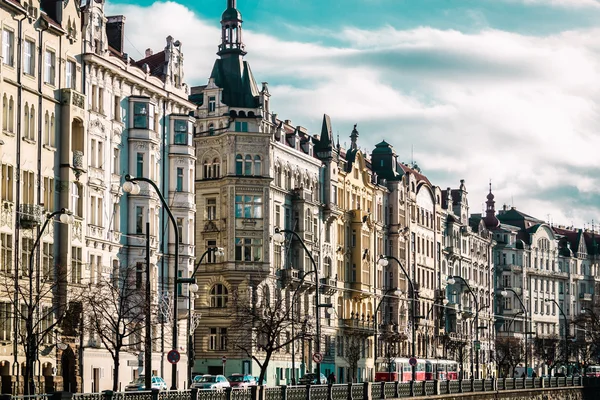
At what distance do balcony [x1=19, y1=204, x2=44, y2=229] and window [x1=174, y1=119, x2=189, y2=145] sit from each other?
18287mm

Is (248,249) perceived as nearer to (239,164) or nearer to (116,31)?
(239,164)

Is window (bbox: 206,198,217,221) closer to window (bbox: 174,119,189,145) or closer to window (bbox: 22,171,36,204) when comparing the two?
window (bbox: 174,119,189,145)

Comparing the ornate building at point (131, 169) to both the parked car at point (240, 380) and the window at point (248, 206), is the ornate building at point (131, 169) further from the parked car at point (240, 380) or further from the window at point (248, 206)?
the window at point (248, 206)

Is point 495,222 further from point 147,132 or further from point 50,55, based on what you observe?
point 50,55

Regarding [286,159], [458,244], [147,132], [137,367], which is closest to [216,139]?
[286,159]

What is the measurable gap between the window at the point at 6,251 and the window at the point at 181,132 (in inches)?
810

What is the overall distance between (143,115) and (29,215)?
15547 mm

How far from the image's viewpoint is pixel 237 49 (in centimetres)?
9669

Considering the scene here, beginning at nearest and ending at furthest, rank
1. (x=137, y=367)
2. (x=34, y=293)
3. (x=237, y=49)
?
(x=34, y=293) → (x=137, y=367) → (x=237, y=49)

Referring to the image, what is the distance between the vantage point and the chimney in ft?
264

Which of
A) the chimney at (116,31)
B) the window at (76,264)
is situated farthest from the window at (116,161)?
the chimney at (116,31)

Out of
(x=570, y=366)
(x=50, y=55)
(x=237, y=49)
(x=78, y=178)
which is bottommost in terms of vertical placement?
(x=570, y=366)

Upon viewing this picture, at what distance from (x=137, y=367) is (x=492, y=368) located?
275 ft

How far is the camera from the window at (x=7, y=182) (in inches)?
2451
